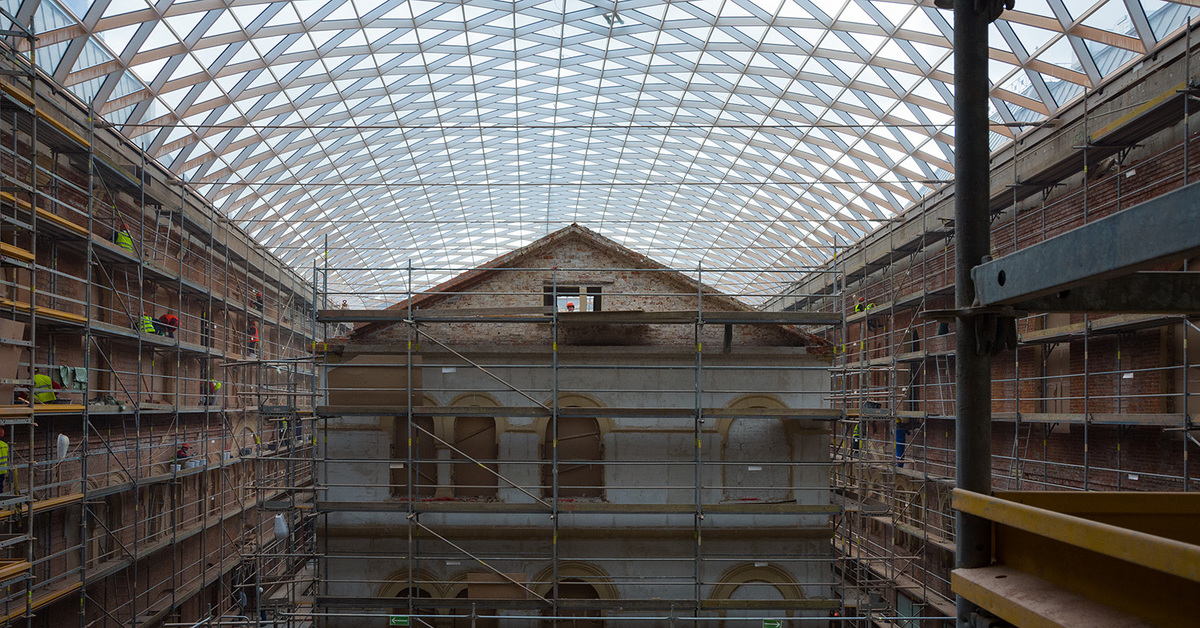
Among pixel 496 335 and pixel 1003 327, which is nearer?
pixel 1003 327

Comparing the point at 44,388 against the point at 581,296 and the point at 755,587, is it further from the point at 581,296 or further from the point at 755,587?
the point at 755,587

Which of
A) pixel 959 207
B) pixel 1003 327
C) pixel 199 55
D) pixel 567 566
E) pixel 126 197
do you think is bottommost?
pixel 567 566

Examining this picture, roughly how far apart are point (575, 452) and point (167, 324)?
12.1 metres

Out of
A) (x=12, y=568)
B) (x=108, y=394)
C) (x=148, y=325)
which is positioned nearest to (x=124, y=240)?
(x=148, y=325)

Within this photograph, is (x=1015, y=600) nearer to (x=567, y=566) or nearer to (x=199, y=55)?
(x=567, y=566)

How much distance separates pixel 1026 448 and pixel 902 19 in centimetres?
1195

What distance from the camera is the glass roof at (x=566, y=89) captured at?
19109 mm

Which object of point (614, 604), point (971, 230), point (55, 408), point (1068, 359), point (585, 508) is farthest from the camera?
point (1068, 359)

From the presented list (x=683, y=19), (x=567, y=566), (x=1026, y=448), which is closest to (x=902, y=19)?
(x=683, y=19)

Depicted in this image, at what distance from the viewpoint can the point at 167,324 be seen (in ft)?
69.3

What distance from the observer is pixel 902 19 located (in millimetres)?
21609

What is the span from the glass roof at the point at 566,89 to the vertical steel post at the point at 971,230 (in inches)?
460

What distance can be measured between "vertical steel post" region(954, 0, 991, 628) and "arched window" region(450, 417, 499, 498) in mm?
14102

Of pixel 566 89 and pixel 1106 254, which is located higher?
pixel 566 89
